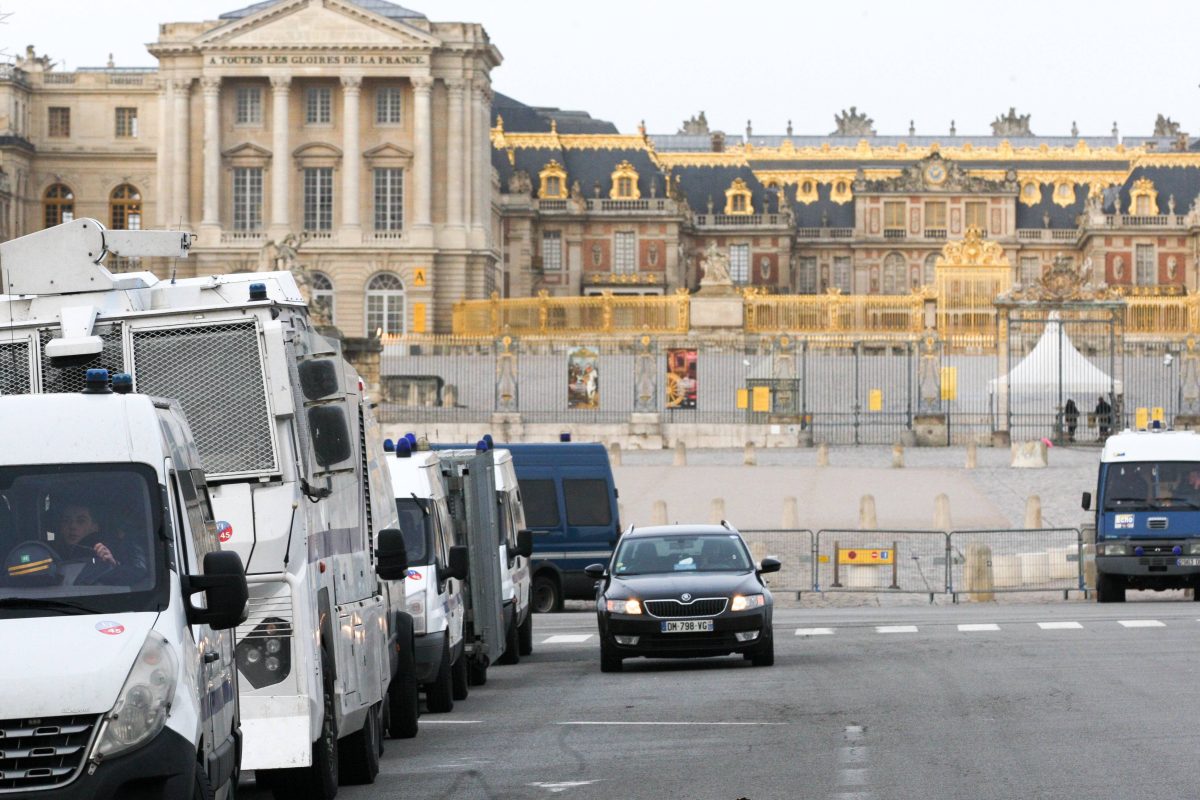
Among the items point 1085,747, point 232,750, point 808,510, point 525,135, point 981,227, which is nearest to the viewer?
point 232,750

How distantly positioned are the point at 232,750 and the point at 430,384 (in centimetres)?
5214

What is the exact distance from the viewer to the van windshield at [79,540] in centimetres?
928

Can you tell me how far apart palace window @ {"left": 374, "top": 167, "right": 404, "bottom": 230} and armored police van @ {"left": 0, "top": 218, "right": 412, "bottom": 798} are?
80.9 meters

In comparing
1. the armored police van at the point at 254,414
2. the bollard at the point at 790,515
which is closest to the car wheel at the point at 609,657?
the armored police van at the point at 254,414

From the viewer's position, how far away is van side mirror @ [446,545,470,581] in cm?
1827

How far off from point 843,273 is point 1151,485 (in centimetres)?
9855

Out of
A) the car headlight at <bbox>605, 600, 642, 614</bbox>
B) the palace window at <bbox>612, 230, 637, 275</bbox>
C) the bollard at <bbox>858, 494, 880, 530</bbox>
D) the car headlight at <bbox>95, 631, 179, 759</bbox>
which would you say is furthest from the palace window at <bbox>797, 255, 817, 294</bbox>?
the car headlight at <bbox>95, 631, 179, 759</bbox>

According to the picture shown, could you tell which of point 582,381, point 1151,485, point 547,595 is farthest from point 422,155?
point 1151,485

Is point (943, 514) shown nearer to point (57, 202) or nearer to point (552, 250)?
point (57, 202)

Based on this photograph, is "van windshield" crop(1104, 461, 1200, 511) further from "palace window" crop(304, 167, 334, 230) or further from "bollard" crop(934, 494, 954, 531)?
"palace window" crop(304, 167, 334, 230)

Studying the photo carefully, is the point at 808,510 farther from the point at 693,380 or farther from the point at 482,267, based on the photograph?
the point at 482,267

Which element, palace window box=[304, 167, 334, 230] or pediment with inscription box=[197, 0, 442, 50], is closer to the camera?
pediment with inscription box=[197, 0, 442, 50]

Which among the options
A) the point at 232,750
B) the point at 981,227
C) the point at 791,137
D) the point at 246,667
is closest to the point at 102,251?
the point at 246,667

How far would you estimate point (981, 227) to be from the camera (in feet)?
416
